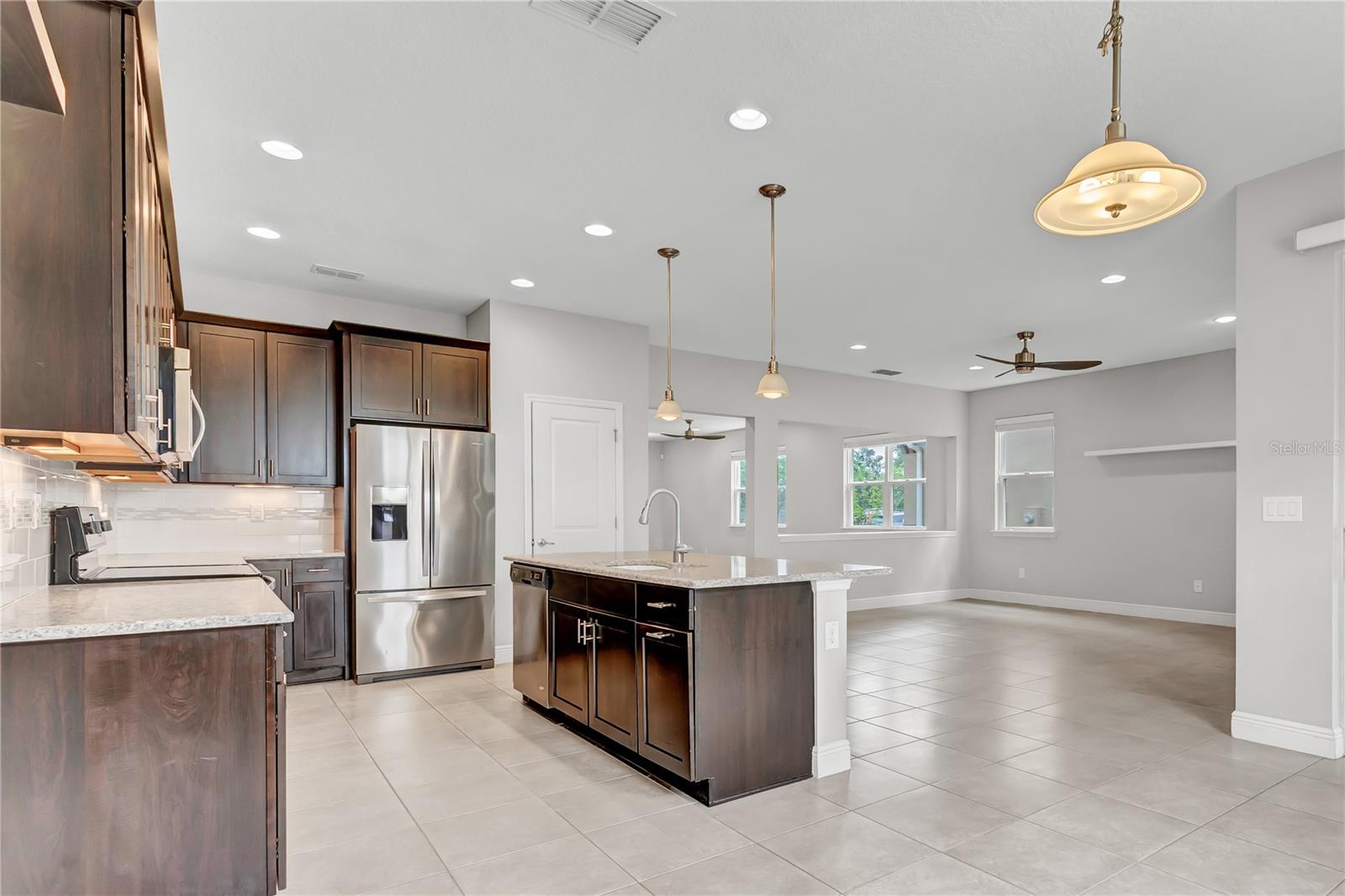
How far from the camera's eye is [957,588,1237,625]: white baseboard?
298 inches

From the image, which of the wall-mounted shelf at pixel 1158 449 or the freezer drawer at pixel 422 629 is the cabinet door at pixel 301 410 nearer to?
the freezer drawer at pixel 422 629

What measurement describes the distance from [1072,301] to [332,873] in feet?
19.4

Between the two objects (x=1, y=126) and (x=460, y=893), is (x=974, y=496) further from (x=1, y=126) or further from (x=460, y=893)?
(x=1, y=126)

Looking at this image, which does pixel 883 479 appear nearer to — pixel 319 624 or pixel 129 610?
pixel 319 624

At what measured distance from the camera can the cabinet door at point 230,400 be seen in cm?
485

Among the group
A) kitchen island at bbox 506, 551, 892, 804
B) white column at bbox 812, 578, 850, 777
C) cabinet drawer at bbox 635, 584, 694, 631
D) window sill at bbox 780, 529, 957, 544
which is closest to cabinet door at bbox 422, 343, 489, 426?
kitchen island at bbox 506, 551, 892, 804

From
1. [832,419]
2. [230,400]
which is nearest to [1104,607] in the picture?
[832,419]

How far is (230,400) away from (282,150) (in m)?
2.27

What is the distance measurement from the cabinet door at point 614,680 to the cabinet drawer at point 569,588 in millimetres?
144

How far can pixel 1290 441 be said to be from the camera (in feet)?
11.5

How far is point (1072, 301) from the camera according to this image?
576 cm

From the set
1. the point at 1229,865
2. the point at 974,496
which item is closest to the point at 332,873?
the point at 1229,865

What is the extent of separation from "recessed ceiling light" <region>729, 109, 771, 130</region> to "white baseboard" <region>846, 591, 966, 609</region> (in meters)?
6.49

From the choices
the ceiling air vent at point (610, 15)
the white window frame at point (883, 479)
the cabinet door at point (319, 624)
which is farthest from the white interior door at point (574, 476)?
the white window frame at point (883, 479)
